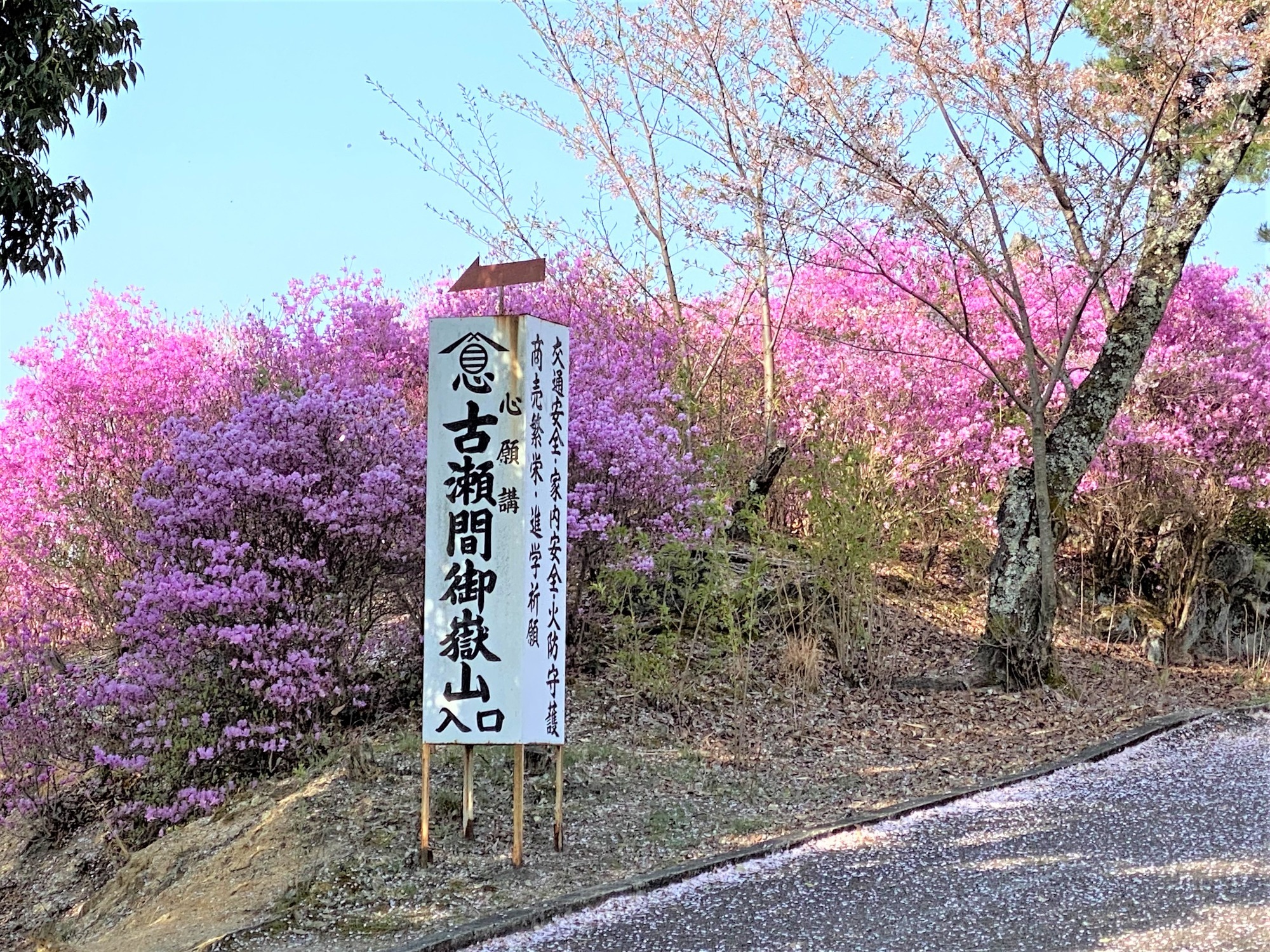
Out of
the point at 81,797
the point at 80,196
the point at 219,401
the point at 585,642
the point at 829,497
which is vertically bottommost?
the point at 81,797

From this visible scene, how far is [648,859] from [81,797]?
3.53 m

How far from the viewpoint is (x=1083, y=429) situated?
7.11 meters

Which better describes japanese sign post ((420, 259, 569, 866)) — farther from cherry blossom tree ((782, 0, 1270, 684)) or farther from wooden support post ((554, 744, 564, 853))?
cherry blossom tree ((782, 0, 1270, 684))

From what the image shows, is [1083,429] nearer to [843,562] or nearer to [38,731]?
[843,562]

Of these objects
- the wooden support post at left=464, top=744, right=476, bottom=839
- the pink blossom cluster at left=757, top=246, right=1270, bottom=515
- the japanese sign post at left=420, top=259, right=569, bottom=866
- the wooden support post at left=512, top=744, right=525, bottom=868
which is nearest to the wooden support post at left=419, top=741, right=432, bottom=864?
the japanese sign post at left=420, top=259, right=569, bottom=866

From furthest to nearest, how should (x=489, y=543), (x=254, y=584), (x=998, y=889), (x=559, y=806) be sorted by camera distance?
(x=254, y=584), (x=559, y=806), (x=489, y=543), (x=998, y=889)

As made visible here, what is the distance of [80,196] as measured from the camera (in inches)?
258

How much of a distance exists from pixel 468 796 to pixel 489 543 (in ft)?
3.62

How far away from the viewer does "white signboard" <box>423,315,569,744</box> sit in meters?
4.03

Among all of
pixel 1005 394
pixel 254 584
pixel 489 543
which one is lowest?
pixel 254 584

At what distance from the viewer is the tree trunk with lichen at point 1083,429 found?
6.91 metres

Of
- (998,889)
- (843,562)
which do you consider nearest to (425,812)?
(998,889)

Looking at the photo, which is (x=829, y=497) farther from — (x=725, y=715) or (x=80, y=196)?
(x=80, y=196)

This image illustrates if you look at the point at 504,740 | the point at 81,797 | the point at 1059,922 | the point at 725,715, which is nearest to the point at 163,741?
the point at 81,797
